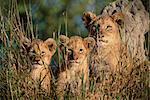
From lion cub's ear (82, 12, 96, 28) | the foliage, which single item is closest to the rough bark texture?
lion cub's ear (82, 12, 96, 28)

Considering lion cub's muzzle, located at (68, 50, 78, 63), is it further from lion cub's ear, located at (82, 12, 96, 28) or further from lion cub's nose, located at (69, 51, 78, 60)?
lion cub's ear, located at (82, 12, 96, 28)

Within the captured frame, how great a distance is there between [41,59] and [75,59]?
0.85 feet

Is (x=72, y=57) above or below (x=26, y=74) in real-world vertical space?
above

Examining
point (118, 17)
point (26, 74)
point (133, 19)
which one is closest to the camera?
point (26, 74)

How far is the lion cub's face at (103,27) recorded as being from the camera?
508 centimetres

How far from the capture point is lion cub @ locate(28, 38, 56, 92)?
467 cm

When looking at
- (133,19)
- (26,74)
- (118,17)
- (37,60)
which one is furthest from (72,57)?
(133,19)

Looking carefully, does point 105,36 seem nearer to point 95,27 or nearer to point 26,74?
point 95,27

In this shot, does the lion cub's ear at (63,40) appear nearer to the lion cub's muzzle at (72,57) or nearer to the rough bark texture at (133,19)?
the lion cub's muzzle at (72,57)

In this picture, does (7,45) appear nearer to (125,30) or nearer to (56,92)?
(56,92)

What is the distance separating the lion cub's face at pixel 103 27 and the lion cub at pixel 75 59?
0.26 m

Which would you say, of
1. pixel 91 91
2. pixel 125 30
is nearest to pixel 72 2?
pixel 125 30

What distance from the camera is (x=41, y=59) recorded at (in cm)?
464

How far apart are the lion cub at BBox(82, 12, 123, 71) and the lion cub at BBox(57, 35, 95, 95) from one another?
20cm
